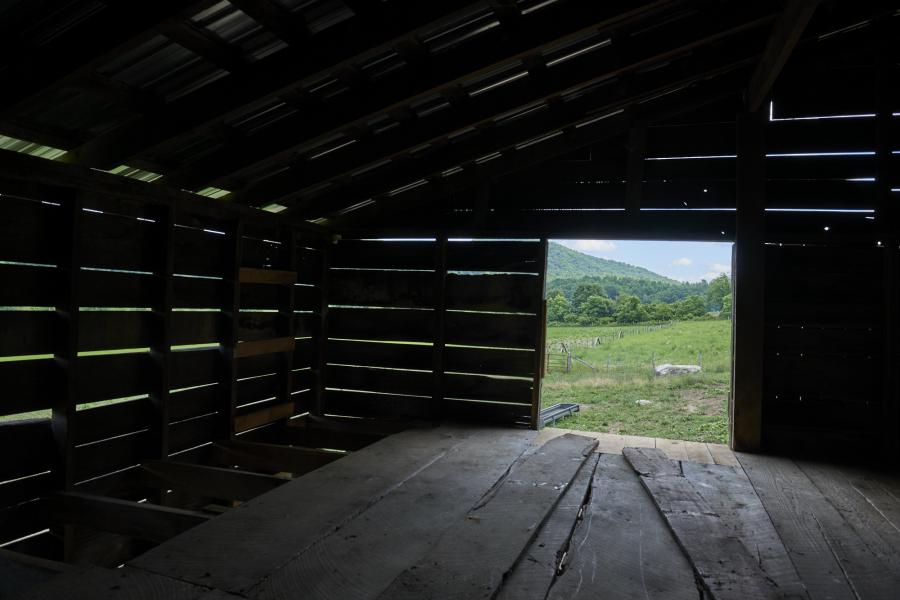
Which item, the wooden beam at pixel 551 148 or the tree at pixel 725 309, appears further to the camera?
the tree at pixel 725 309

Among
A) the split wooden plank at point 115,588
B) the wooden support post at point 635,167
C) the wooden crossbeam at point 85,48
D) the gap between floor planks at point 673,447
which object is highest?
the wooden support post at point 635,167

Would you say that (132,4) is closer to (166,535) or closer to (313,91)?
(313,91)

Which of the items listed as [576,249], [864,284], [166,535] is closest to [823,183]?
[864,284]

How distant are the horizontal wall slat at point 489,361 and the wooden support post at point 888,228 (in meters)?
2.76

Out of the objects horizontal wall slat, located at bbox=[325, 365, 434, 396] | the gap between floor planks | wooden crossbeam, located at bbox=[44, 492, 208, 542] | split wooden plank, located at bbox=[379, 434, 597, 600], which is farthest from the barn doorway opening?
wooden crossbeam, located at bbox=[44, 492, 208, 542]

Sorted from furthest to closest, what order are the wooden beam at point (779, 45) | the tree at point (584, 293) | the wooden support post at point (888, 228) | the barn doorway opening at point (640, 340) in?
the tree at point (584, 293) < the barn doorway opening at point (640, 340) < the wooden support post at point (888, 228) < the wooden beam at point (779, 45)

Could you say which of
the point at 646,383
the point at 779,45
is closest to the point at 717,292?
the point at 646,383

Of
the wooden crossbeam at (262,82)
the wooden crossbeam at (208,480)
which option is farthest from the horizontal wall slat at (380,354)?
the wooden crossbeam at (262,82)

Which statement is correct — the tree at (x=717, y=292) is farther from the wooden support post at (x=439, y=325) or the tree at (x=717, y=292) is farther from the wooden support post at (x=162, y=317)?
the wooden support post at (x=162, y=317)

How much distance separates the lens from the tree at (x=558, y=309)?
58.0ft

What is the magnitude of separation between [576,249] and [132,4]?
23.1 metres

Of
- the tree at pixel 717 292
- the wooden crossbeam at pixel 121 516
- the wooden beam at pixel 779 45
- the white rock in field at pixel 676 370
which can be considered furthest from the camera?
the tree at pixel 717 292

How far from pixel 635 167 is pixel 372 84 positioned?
266cm

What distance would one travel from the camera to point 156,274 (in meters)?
3.69
